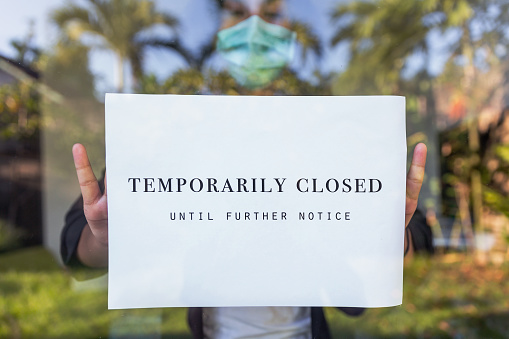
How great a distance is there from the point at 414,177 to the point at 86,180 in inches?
25.6

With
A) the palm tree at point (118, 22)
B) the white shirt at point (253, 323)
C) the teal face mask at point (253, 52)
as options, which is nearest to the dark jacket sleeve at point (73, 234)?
the white shirt at point (253, 323)

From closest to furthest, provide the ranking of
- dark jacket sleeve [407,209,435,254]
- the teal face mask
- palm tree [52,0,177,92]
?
dark jacket sleeve [407,209,435,254], the teal face mask, palm tree [52,0,177,92]

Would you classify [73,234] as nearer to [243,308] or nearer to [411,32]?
[243,308]

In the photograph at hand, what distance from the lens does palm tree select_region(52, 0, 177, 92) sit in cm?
170

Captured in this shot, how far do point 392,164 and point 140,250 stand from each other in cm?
51

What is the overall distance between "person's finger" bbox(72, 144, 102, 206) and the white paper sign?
6 centimetres

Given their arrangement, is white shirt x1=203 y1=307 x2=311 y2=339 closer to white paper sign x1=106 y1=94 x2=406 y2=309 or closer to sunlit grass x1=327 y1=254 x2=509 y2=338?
white paper sign x1=106 y1=94 x2=406 y2=309

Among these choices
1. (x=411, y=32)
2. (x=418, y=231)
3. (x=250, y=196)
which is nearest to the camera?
→ (x=250, y=196)

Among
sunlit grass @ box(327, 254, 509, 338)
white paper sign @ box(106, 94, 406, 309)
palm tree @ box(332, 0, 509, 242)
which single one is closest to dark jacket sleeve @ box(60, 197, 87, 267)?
white paper sign @ box(106, 94, 406, 309)

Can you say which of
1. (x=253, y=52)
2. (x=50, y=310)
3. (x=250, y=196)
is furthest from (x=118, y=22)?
(x=50, y=310)

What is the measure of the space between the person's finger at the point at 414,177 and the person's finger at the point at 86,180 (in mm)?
619

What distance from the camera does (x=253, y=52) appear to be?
3.47ft

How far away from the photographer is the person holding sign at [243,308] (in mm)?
785

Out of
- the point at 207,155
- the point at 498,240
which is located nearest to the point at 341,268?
the point at 207,155
